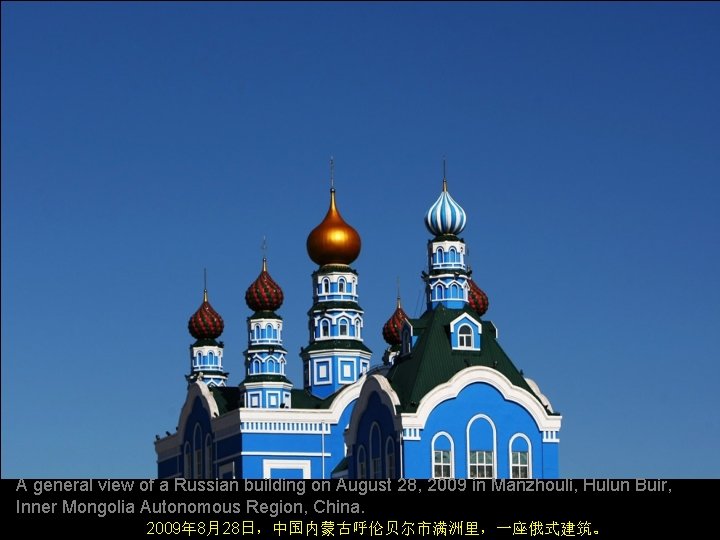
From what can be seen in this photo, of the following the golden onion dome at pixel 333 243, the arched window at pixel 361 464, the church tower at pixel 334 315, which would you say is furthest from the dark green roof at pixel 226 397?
the arched window at pixel 361 464

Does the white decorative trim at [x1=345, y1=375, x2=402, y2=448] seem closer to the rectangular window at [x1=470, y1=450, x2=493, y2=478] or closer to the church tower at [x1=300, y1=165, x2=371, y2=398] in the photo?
the rectangular window at [x1=470, y1=450, x2=493, y2=478]

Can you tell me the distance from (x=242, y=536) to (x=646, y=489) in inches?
194

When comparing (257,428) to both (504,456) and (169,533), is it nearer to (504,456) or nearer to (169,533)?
(504,456)

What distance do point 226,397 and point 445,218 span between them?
34.4ft

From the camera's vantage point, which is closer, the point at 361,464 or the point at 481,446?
the point at 481,446

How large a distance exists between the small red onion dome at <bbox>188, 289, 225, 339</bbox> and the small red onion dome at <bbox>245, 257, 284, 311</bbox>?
12.7ft

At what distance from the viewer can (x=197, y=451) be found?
169 ft

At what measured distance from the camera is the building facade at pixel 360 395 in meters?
41.3

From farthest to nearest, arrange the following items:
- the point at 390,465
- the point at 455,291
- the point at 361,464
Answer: the point at 455,291 → the point at 361,464 → the point at 390,465

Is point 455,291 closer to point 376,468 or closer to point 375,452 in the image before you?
point 375,452

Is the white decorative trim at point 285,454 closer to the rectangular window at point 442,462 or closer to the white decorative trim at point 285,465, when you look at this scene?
the white decorative trim at point 285,465

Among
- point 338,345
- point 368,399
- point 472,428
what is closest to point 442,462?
point 472,428

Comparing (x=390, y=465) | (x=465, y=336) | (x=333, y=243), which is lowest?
(x=390, y=465)

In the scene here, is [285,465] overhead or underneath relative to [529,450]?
overhead
